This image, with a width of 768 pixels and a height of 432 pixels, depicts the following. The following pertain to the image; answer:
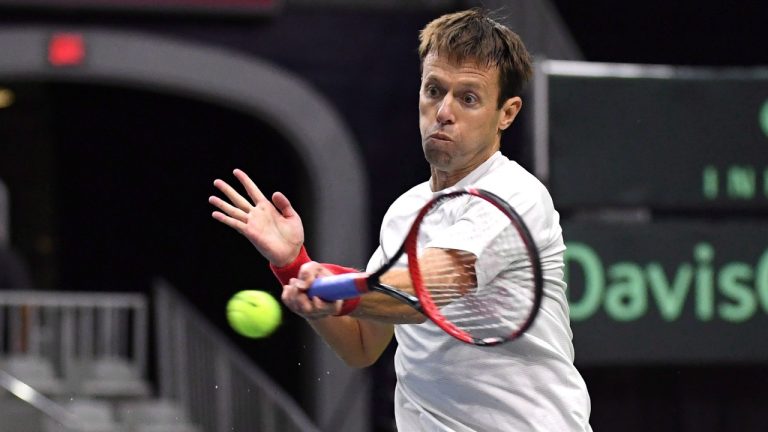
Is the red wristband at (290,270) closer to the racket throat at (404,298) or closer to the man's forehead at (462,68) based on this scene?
the racket throat at (404,298)

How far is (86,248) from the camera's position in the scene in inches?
504

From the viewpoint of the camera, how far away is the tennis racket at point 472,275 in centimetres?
270

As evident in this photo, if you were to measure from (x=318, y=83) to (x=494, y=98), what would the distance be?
18.8 ft

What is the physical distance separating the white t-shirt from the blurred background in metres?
3.79

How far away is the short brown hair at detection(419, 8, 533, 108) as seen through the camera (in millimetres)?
3074

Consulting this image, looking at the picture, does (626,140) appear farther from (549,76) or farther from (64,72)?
(64,72)

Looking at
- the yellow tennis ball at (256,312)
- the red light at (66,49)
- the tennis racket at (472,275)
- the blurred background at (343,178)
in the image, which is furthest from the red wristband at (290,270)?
the red light at (66,49)

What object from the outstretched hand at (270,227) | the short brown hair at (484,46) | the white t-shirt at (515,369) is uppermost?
the short brown hair at (484,46)

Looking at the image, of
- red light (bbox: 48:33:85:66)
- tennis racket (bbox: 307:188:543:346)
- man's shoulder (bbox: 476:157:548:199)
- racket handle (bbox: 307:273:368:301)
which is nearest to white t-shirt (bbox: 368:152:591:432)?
man's shoulder (bbox: 476:157:548:199)

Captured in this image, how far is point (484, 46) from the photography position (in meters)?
3.08

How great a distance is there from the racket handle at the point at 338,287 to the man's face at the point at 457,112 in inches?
19.6

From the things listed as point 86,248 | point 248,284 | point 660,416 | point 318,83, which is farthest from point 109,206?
point 660,416

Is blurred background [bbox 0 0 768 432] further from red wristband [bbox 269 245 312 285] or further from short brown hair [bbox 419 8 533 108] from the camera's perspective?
red wristband [bbox 269 245 312 285]

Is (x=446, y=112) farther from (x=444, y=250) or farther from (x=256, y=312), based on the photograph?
(x=256, y=312)
